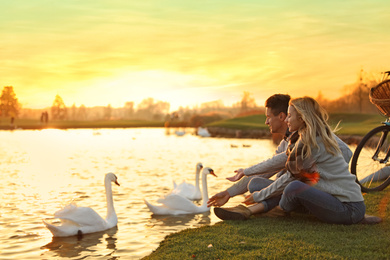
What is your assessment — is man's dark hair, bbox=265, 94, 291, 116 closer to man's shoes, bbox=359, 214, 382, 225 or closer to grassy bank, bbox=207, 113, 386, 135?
man's shoes, bbox=359, 214, 382, 225

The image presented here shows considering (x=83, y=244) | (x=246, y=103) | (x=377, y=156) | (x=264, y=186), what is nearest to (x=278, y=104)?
(x=264, y=186)

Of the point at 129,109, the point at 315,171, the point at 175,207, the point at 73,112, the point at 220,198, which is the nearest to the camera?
the point at 315,171

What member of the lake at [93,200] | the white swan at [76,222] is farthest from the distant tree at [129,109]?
the white swan at [76,222]

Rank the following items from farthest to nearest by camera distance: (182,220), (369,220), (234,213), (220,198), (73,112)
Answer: (73,112) → (182,220) → (234,213) → (220,198) → (369,220)

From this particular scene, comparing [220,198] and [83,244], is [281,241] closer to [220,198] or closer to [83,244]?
[220,198]

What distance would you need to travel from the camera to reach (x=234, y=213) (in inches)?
→ 289

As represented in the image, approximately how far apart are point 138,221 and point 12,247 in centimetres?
293

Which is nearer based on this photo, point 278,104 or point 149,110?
point 278,104

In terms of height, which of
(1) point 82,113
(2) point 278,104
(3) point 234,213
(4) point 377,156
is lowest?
(3) point 234,213

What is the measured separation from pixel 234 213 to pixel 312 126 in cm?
206

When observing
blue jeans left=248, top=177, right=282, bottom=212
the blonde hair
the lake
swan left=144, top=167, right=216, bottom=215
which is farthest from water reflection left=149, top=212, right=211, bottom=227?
the blonde hair

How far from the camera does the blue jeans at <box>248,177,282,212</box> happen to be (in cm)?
724

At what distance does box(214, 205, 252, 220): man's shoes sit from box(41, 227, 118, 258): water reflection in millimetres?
2117

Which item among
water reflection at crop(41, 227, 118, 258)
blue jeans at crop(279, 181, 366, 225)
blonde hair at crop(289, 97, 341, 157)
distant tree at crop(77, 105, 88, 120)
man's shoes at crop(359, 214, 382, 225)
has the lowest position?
water reflection at crop(41, 227, 118, 258)
